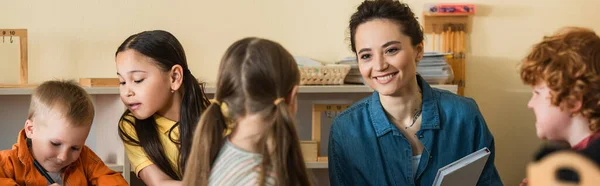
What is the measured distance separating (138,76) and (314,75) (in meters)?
0.89

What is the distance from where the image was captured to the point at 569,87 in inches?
42.5

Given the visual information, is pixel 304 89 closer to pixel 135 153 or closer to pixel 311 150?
pixel 311 150

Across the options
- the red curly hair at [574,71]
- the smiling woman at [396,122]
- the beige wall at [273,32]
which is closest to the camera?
the red curly hair at [574,71]

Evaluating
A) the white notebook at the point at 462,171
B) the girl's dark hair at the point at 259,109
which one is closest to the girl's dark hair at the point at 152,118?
the girl's dark hair at the point at 259,109

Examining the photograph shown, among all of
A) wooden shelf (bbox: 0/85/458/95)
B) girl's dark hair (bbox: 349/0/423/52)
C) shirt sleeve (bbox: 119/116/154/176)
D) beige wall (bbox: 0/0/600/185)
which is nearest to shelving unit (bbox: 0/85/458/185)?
wooden shelf (bbox: 0/85/458/95)

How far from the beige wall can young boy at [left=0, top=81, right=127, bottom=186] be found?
0.93m

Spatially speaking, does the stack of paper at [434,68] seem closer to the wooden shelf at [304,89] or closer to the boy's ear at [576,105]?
the wooden shelf at [304,89]

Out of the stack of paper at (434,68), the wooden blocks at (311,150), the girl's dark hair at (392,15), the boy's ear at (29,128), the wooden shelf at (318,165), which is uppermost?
the girl's dark hair at (392,15)

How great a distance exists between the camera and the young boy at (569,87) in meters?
1.08

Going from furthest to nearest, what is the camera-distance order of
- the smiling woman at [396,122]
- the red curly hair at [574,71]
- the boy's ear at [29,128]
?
the smiling woman at [396,122] → the boy's ear at [29,128] → the red curly hair at [574,71]

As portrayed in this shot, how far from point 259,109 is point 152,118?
69 cm

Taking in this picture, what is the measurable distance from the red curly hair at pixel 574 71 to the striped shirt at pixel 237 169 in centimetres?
49

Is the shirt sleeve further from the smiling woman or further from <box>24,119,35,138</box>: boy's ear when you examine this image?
the smiling woman

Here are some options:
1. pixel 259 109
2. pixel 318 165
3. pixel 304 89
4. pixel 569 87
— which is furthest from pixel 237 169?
pixel 318 165
